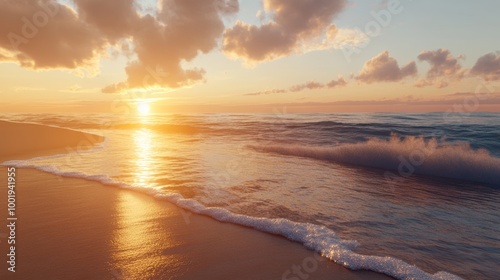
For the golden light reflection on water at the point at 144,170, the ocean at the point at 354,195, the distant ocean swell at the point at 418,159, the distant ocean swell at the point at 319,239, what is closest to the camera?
the distant ocean swell at the point at 319,239

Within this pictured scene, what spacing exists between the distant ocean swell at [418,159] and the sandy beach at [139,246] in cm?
765

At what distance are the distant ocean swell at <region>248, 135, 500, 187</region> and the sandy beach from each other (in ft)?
25.1

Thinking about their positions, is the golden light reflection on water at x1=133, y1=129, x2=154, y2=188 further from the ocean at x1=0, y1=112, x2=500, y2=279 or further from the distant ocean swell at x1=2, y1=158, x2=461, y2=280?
the distant ocean swell at x1=2, y1=158, x2=461, y2=280

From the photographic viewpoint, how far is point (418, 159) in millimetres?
12438

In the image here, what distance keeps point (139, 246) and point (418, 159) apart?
477 inches

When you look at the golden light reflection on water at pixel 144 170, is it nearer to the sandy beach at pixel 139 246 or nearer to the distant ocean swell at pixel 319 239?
the distant ocean swell at pixel 319 239

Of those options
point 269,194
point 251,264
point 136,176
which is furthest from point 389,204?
point 136,176

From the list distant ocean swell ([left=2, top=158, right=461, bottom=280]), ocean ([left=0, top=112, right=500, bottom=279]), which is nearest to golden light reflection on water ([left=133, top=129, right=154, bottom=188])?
ocean ([left=0, top=112, right=500, bottom=279])

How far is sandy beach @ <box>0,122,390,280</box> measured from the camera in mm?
3705

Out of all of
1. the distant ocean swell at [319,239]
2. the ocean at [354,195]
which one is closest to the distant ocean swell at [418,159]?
the ocean at [354,195]

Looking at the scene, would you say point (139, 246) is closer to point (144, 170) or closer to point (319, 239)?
point (319, 239)

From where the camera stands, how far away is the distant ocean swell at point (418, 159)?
423 inches

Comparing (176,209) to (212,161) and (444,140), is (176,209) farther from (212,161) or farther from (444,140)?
(444,140)

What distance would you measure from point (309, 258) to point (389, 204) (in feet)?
11.8
